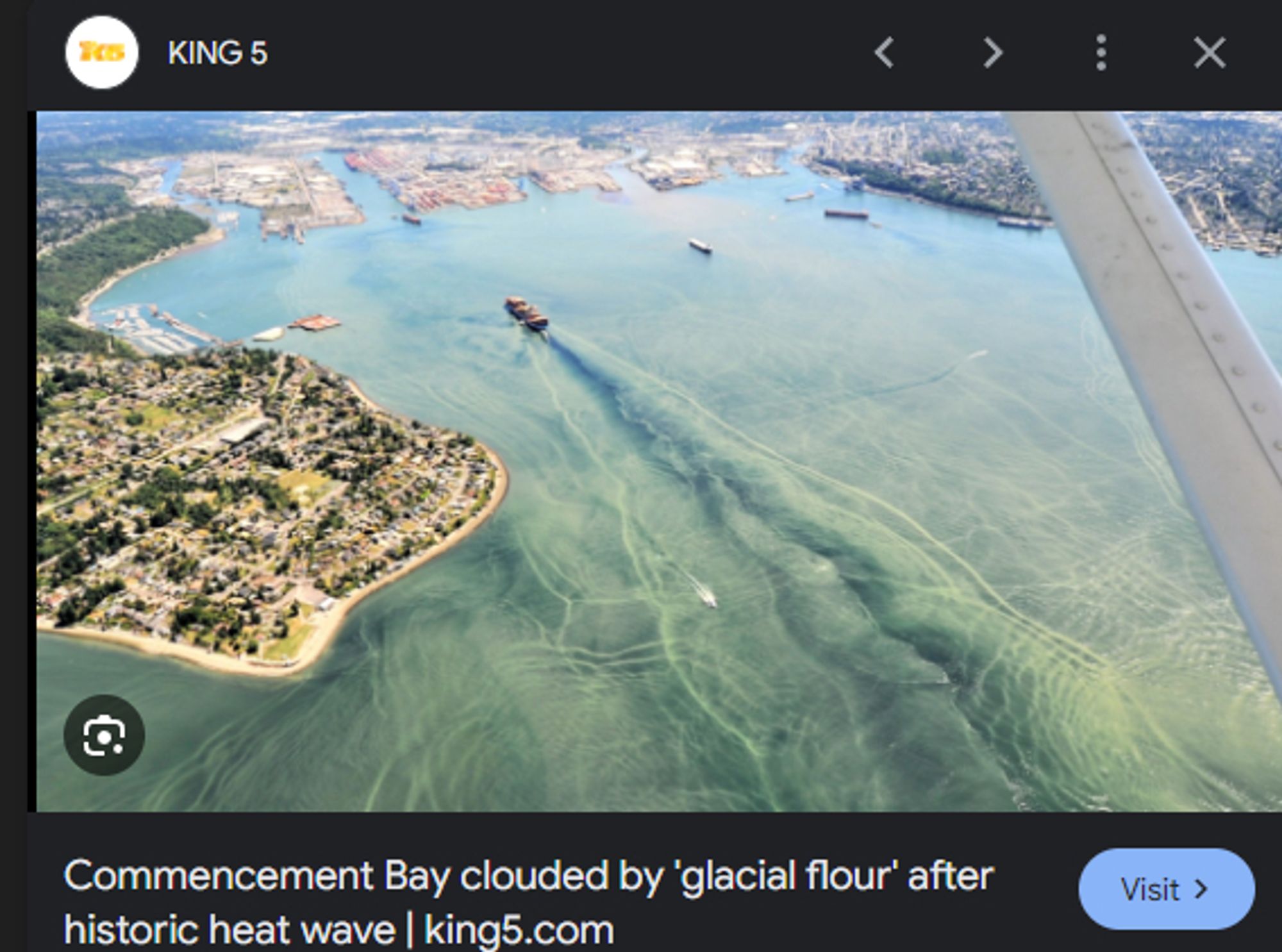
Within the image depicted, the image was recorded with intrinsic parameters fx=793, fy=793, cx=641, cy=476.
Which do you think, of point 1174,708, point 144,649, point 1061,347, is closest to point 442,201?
point 1061,347

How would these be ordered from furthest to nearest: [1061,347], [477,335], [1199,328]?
[477,335] < [1061,347] < [1199,328]

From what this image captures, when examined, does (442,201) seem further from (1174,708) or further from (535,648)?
(1174,708)

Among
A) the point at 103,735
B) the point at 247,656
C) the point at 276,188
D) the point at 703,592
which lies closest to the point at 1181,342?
the point at 103,735

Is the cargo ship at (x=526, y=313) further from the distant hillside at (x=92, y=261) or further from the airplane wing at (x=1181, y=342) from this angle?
the airplane wing at (x=1181, y=342)

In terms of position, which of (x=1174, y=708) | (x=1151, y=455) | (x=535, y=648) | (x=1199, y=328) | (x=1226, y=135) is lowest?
(x=535, y=648)
